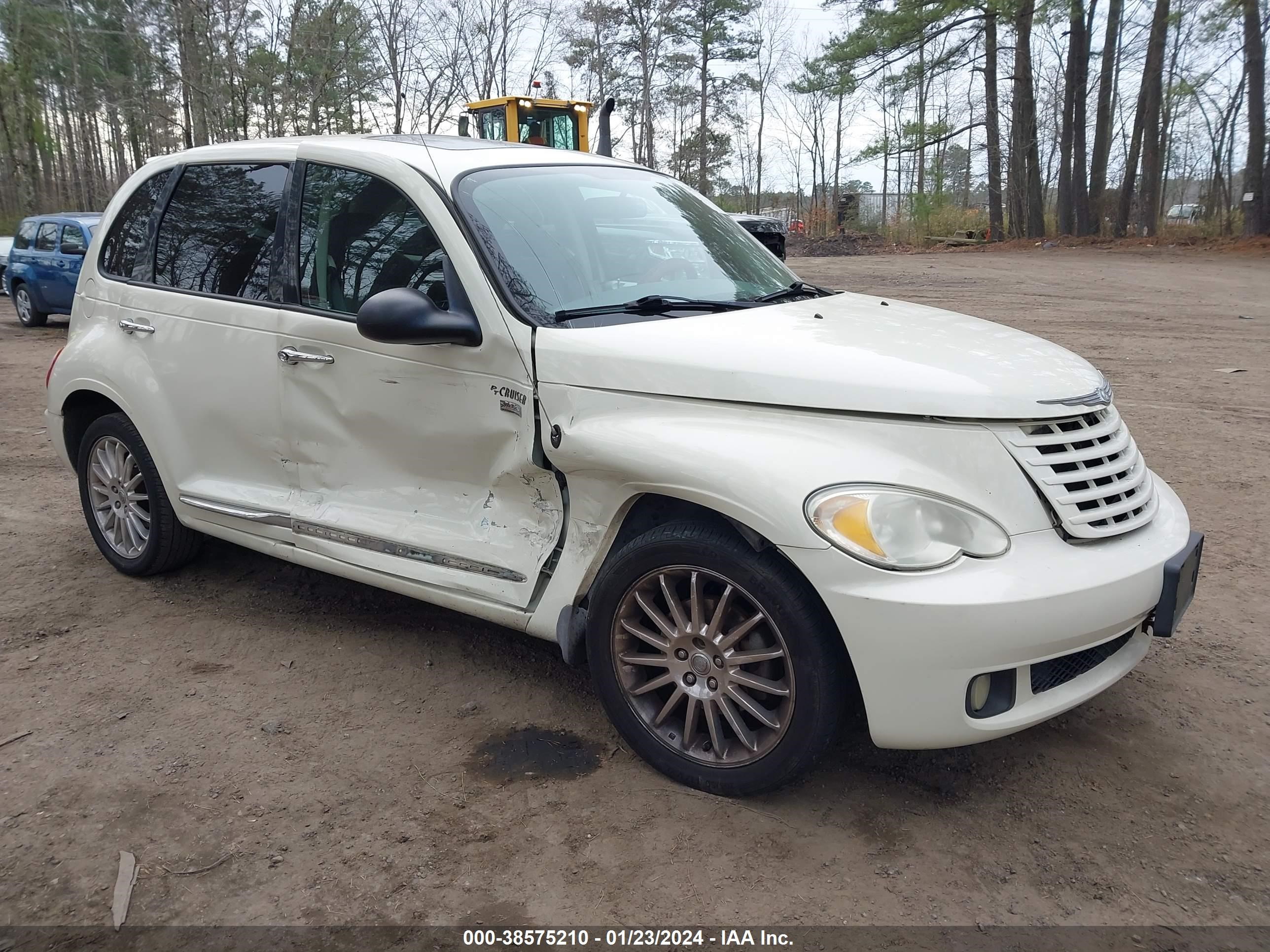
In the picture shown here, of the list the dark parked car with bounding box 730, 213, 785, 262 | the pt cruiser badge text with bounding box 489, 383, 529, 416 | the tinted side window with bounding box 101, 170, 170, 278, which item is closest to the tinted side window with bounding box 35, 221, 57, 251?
the dark parked car with bounding box 730, 213, 785, 262

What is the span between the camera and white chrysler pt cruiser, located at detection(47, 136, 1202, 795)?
254 cm

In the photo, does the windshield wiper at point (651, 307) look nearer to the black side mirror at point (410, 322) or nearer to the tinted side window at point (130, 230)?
the black side mirror at point (410, 322)

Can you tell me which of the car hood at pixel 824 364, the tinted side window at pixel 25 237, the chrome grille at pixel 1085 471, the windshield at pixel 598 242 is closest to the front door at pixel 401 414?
the windshield at pixel 598 242

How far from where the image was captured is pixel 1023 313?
13.6 meters

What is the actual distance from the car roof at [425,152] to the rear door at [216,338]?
6 centimetres

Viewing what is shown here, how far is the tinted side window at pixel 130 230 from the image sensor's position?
441cm

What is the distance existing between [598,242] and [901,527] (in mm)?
1618

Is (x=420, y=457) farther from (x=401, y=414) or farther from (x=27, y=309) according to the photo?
(x=27, y=309)

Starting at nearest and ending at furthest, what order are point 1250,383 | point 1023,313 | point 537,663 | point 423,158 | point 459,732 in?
point 459,732 → point 423,158 → point 537,663 → point 1250,383 → point 1023,313

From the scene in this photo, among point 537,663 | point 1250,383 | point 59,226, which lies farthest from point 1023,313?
point 59,226

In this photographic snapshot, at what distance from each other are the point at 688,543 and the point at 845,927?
1028mm

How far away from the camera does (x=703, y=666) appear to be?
2.84 meters

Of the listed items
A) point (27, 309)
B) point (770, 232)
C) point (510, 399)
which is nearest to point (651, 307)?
point (510, 399)

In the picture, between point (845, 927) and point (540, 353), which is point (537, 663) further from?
point (845, 927)
